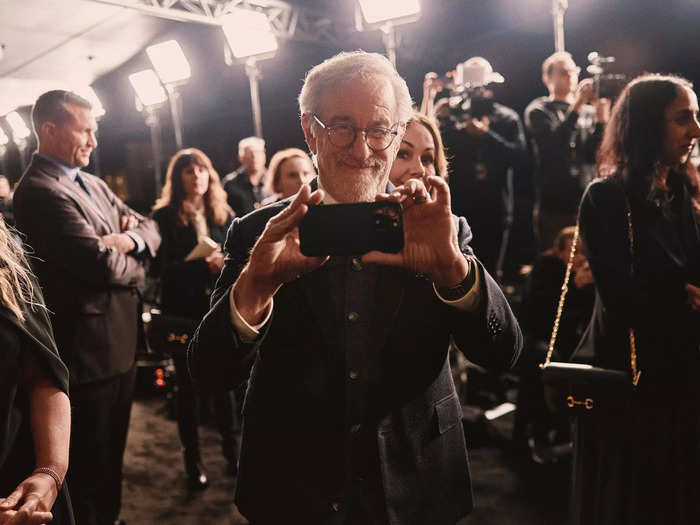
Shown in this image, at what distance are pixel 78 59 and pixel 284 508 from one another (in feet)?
34.7

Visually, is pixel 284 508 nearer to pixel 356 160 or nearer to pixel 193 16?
pixel 356 160

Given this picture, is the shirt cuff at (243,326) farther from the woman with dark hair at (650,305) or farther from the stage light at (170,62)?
the stage light at (170,62)

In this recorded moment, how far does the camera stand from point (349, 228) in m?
0.94

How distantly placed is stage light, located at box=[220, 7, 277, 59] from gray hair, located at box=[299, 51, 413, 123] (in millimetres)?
Answer: 5091

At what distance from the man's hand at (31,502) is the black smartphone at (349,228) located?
63cm

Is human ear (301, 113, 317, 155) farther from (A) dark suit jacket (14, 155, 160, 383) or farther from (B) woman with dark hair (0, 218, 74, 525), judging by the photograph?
(A) dark suit jacket (14, 155, 160, 383)

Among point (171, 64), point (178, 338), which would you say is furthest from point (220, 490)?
point (171, 64)

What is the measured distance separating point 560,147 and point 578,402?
272cm

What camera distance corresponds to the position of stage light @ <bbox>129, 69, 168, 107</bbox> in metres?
7.97

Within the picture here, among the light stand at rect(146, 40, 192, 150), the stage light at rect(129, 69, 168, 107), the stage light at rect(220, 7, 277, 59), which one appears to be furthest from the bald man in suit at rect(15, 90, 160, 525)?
the stage light at rect(129, 69, 168, 107)

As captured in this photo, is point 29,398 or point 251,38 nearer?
point 29,398

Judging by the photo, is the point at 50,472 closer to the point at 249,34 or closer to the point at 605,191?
the point at 605,191

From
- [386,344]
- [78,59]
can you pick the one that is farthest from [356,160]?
[78,59]

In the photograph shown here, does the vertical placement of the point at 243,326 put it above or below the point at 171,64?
below
